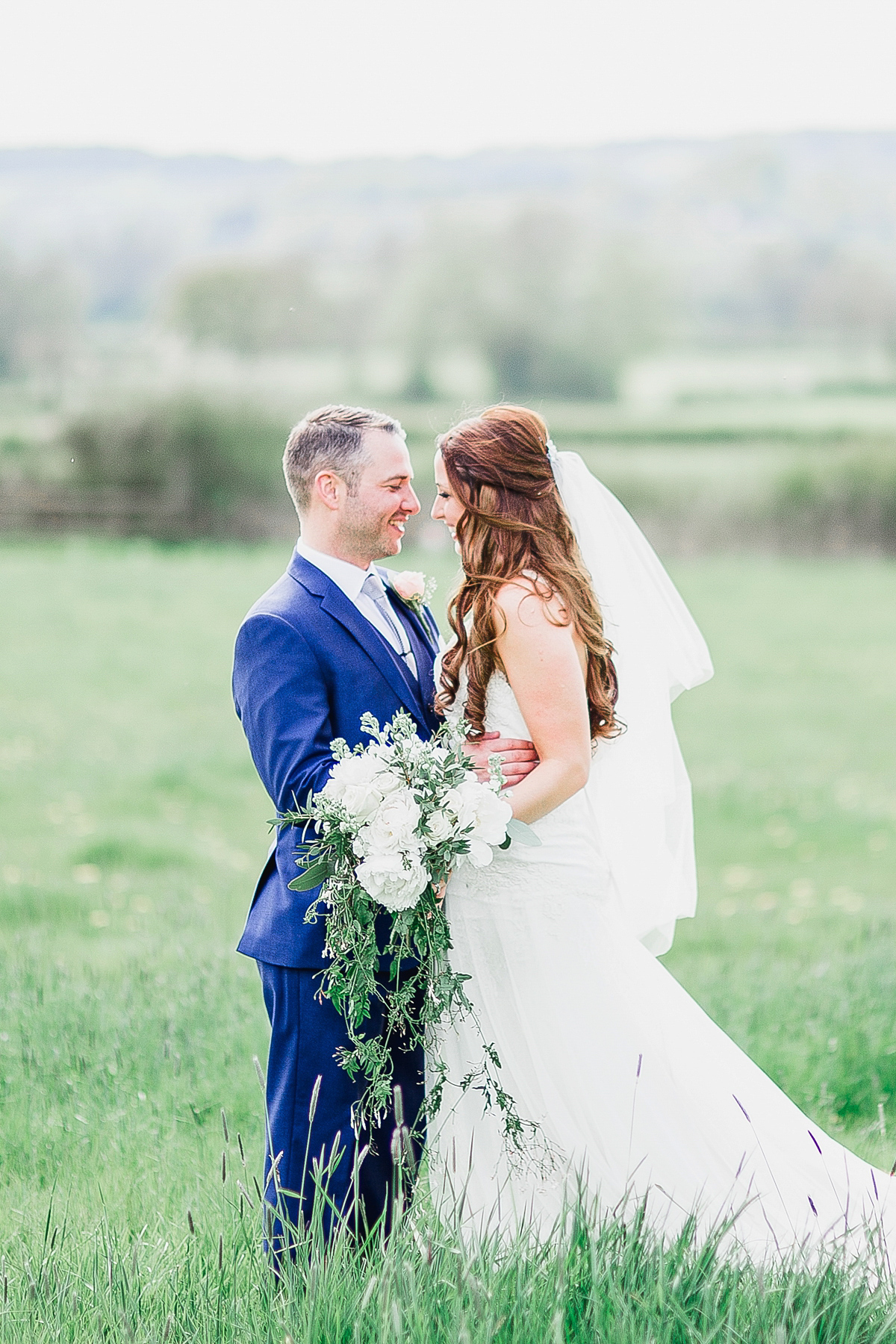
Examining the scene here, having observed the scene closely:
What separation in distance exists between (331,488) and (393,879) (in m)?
1.19

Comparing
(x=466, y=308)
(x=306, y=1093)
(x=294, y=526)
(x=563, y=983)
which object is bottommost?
(x=294, y=526)

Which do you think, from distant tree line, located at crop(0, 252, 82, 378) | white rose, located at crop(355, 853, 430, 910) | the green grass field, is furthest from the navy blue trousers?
distant tree line, located at crop(0, 252, 82, 378)

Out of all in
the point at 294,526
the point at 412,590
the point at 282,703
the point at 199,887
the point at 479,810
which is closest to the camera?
the point at 479,810

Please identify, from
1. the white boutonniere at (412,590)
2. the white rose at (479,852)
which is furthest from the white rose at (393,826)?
the white boutonniere at (412,590)

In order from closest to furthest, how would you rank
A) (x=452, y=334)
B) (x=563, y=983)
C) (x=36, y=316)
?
(x=563, y=983)
(x=36, y=316)
(x=452, y=334)

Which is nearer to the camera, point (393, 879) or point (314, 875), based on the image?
point (393, 879)

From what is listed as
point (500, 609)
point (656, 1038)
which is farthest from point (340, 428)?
point (656, 1038)

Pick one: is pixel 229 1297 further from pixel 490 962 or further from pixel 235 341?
pixel 235 341

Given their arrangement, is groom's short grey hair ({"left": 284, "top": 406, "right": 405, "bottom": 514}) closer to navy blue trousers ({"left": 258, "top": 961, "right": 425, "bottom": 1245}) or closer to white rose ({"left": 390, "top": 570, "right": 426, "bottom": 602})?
white rose ({"left": 390, "top": 570, "right": 426, "bottom": 602})

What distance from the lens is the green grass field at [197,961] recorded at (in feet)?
10.6

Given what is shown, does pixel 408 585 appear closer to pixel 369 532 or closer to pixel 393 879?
pixel 369 532

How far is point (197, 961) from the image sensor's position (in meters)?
6.61

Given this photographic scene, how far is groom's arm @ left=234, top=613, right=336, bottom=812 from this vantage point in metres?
3.61

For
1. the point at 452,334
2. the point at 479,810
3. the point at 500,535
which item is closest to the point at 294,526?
the point at 452,334
